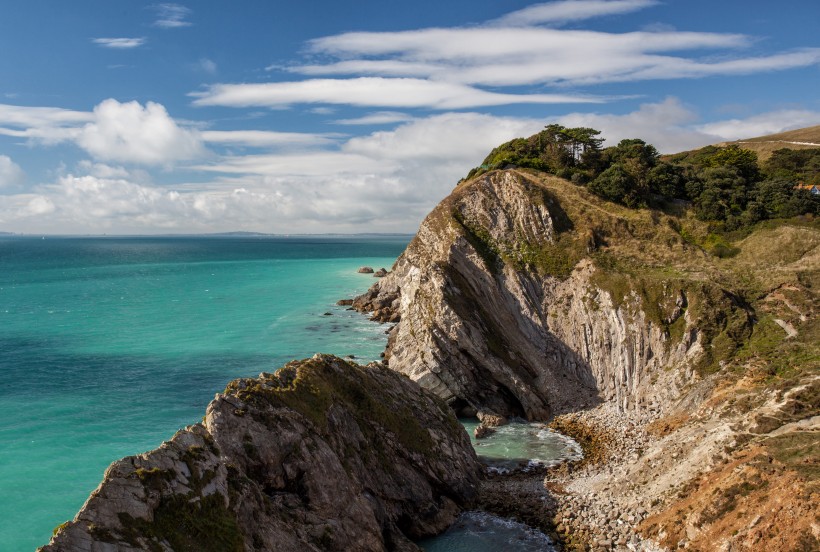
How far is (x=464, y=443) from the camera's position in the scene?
37938 mm

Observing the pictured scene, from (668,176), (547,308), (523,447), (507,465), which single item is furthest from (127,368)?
(668,176)

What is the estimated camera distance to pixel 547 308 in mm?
57844

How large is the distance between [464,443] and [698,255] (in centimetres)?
4033

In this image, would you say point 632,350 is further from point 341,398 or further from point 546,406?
point 341,398

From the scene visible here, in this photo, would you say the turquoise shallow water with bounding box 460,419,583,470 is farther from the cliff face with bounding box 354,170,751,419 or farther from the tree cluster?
the tree cluster

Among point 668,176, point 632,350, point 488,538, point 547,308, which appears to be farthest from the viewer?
point 668,176

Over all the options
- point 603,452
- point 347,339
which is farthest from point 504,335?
point 347,339

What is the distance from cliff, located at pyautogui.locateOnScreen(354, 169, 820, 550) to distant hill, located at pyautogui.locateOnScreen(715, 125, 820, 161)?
6138 centimetres

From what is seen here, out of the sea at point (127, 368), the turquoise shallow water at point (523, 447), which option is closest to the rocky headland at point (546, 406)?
the turquoise shallow water at point (523, 447)

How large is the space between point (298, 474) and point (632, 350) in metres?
37.5

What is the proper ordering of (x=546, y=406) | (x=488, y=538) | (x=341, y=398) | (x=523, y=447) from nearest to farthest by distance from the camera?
(x=488, y=538)
(x=341, y=398)
(x=523, y=447)
(x=546, y=406)

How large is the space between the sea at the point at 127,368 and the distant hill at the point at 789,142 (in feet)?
318

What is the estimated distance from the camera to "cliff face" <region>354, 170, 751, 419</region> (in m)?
49.8

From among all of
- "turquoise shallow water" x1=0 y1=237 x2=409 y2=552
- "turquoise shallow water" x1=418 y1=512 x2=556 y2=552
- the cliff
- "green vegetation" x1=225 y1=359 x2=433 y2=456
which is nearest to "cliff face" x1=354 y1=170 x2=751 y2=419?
the cliff
